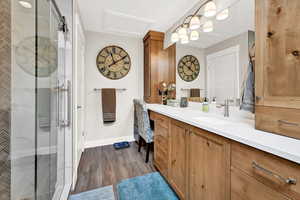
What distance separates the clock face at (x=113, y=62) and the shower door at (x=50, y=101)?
1.11 m

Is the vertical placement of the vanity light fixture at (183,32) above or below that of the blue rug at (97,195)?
above

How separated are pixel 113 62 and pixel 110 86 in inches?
19.9

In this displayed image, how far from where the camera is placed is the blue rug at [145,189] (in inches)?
52.9

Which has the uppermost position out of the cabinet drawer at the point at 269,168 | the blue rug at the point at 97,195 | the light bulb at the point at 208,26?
the light bulb at the point at 208,26

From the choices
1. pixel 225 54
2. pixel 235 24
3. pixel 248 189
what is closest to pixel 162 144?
pixel 248 189

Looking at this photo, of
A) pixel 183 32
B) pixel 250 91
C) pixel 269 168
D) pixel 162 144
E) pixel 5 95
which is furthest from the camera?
pixel 183 32

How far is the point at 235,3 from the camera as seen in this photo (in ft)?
4.23

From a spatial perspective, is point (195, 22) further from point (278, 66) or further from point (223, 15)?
point (278, 66)

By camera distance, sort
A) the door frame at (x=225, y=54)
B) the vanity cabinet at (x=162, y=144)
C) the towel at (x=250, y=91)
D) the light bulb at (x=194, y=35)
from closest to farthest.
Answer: the towel at (x=250, y=91) < the door frame at (x=225, y=54) < the vanity cabinet at (x=162, y=144) < the light bulb at (x=194, y=35)

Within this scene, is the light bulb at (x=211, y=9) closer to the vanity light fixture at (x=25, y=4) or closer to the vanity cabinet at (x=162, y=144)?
the vanity cabinet at (x=162, y=144)

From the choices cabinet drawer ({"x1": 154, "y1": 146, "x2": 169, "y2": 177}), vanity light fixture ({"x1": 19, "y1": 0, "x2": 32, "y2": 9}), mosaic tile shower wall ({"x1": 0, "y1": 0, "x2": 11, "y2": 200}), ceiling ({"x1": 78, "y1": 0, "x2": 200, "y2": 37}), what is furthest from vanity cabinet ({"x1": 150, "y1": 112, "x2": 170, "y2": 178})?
vanity light fixture ({"x1": 19, "y1": 0, "x2": 32, "y2": 9})

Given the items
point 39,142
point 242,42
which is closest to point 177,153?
point 242,42

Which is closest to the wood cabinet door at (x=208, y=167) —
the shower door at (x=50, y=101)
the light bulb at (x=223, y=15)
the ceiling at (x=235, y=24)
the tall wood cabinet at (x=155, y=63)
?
the ceiling at (x=235, y=24)

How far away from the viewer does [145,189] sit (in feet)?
4.75
